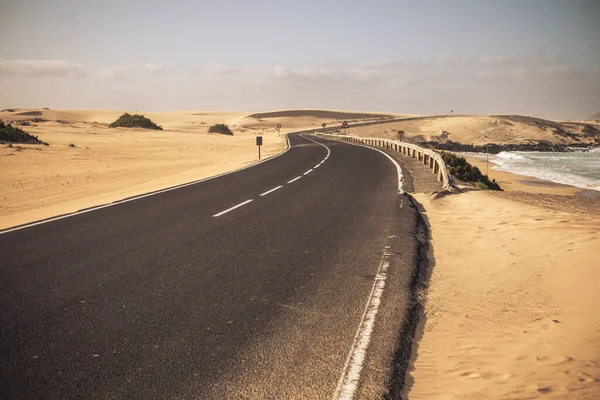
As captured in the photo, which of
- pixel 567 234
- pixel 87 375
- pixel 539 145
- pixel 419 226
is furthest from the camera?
pixel 539 145

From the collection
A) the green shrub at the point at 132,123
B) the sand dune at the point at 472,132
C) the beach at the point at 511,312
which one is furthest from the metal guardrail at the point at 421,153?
the green shrub at the point at 132,123

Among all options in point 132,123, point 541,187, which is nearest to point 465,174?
point 541,187

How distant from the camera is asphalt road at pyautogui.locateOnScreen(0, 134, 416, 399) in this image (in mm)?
3572

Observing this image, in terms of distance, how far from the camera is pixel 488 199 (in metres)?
12.9

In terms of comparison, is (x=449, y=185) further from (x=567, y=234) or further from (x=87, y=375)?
(x=87, y=375)

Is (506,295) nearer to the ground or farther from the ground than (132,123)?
farther from the ground

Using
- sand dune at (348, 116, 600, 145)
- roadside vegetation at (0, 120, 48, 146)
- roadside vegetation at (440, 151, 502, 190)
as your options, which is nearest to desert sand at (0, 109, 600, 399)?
roadside vegetation at (440, 151, 502, 190)

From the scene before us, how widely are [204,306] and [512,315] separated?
3268 mm

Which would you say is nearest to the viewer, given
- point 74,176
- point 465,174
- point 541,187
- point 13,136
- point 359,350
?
point 359,350

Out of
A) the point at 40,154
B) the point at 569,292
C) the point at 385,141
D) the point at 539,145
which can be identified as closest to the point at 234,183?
the point at 569,292

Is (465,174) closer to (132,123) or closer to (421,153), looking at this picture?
(421,153)

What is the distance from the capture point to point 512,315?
16.6 feet

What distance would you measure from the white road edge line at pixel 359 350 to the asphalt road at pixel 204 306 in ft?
0.05

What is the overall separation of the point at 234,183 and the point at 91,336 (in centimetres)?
1256
